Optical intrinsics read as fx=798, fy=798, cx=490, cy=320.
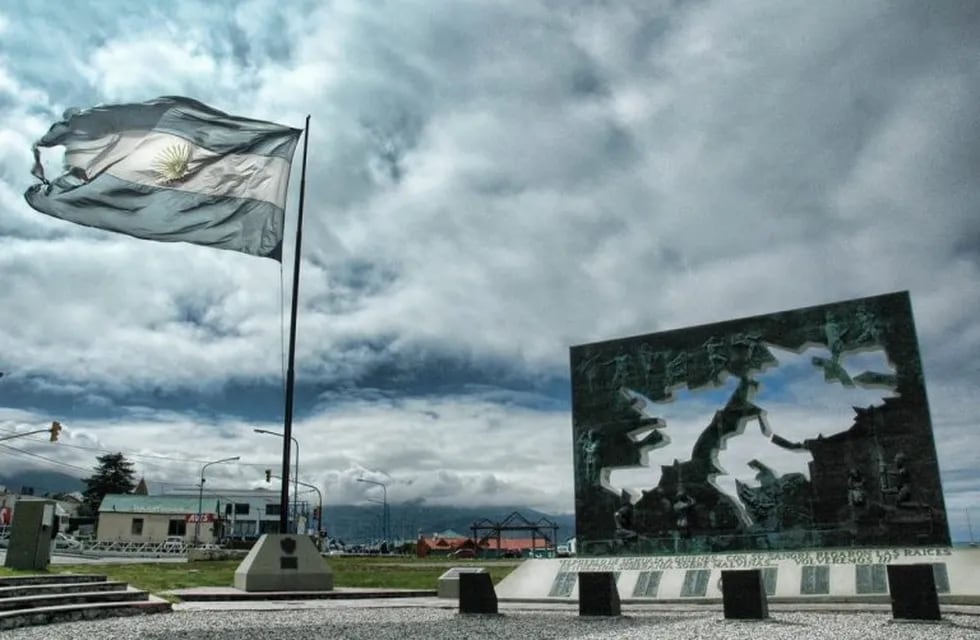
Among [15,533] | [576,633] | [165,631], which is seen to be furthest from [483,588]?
[15,533]

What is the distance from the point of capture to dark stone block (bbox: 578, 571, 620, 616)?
49.6ft

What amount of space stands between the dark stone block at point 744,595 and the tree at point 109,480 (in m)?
104

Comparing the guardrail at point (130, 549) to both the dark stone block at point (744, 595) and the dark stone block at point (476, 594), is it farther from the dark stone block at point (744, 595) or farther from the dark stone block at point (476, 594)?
the dark stone block at point (744, 595)

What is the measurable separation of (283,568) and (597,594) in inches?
313

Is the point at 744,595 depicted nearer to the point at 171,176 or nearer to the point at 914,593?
the point at 914,593

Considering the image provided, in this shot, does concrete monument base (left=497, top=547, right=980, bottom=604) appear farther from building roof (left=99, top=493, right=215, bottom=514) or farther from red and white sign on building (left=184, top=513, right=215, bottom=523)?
building roof (left=99, top=493, right=215, bottom=514)

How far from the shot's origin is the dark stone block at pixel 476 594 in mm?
→ 15547

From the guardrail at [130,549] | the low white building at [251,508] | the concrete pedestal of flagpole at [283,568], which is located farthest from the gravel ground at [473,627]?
the low white building at [251,508]

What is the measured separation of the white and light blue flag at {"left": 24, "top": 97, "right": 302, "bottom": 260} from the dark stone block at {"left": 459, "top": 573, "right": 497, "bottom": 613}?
327 inches

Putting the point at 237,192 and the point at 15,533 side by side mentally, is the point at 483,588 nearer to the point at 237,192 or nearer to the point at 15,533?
the point at 237,192

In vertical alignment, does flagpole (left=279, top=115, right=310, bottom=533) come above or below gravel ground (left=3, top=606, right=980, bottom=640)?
above

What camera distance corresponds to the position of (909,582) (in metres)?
13.0

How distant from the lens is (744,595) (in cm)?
1391

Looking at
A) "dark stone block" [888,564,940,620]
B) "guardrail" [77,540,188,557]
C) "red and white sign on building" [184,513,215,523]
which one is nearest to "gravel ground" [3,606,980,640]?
"dark stone block" [888,564,940,620]
